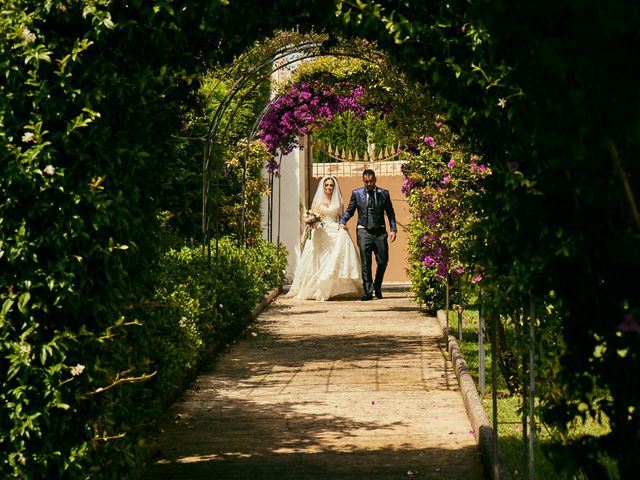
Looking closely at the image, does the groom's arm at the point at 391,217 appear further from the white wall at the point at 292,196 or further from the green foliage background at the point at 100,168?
the green foliage background at the point at 100,168

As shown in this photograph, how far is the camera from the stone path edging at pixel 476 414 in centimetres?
628

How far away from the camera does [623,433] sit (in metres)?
3.46

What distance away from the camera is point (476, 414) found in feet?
25.5

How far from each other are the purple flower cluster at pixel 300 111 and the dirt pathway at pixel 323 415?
4.54 meters

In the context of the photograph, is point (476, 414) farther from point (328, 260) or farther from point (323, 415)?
point (328, 260)

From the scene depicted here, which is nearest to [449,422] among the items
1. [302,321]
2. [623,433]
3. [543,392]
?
[543,392]

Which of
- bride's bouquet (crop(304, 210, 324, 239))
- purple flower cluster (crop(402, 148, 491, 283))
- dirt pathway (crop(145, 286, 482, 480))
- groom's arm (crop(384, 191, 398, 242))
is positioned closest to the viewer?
dirt pathway (crop(145, 286, 482, 480))

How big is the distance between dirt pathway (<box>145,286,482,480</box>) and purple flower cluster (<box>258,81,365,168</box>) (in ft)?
14.9

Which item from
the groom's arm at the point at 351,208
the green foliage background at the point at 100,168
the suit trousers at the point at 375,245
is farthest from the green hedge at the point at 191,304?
the suit trousers at the point at 375,245

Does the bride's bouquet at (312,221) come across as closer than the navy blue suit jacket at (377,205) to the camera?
No

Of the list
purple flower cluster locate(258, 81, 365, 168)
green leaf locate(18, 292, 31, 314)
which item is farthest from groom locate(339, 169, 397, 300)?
green leaf locate(18, 292, 31, 314)

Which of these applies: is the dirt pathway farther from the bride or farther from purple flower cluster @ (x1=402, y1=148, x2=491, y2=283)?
the bride

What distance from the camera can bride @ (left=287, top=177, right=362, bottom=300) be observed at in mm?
19016

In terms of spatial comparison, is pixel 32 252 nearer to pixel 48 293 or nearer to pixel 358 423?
pixel 48 293
